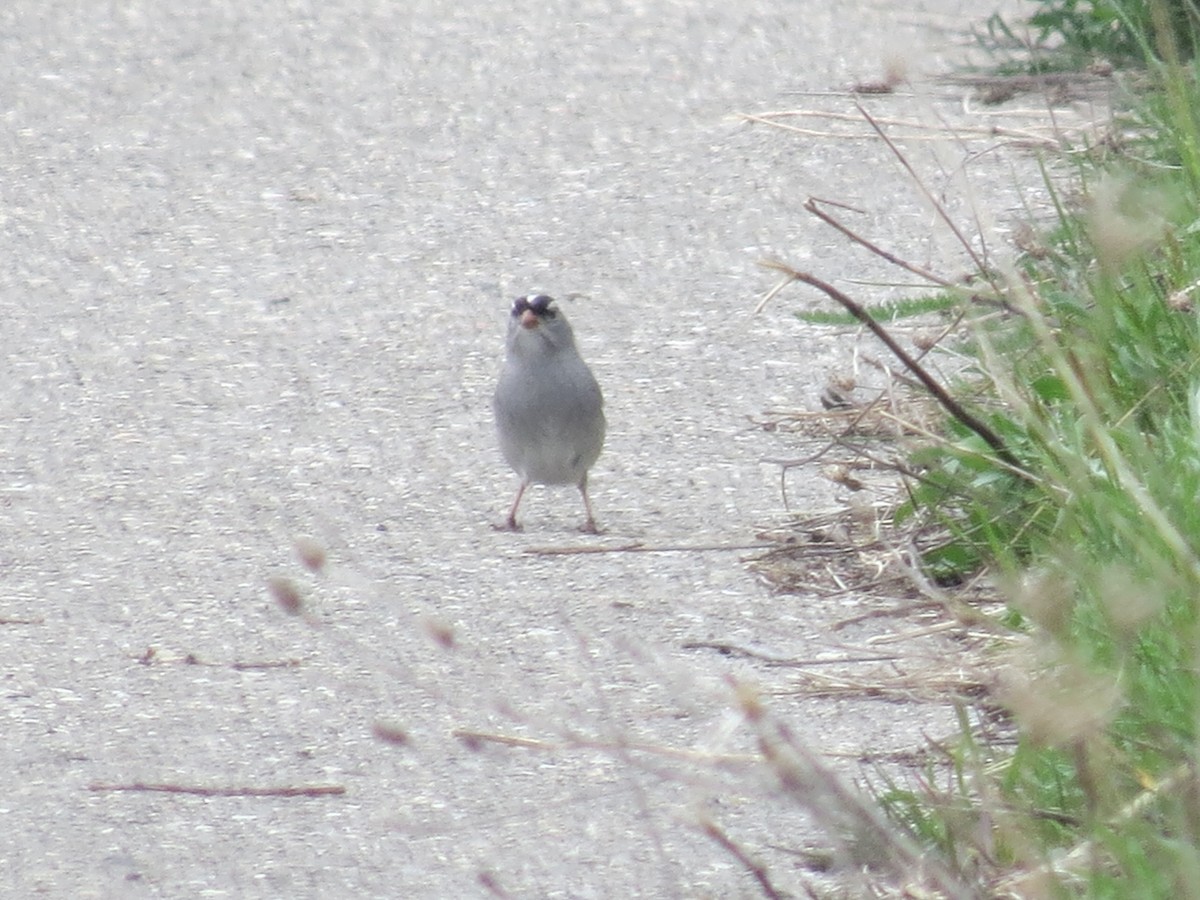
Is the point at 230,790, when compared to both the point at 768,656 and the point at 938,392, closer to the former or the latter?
the point at 768,656

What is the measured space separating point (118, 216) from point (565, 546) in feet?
10.3

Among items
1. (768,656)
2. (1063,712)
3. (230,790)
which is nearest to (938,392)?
(768,656)

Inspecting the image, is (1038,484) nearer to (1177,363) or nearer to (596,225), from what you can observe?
(1177,363)

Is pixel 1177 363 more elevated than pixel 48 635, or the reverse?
pixel 1177 363

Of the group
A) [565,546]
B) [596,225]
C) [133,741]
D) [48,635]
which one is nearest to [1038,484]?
[565,546]

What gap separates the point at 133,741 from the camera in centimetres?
400

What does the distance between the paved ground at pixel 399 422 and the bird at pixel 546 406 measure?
141mm

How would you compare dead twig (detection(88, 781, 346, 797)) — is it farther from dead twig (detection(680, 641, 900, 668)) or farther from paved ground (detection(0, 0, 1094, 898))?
dead twig (detection(680, 641, 900, 668))

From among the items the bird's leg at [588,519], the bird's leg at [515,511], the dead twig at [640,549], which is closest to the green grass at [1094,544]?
the dead twig at [640,549]

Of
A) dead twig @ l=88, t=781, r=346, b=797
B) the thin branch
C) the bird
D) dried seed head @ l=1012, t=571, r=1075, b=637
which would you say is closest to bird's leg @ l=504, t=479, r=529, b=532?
the bird

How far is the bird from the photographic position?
17.7 ft

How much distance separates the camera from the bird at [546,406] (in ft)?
17.7

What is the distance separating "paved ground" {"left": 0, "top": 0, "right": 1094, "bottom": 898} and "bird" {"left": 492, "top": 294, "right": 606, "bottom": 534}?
0.46 ft

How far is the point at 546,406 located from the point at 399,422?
1.85 feet
